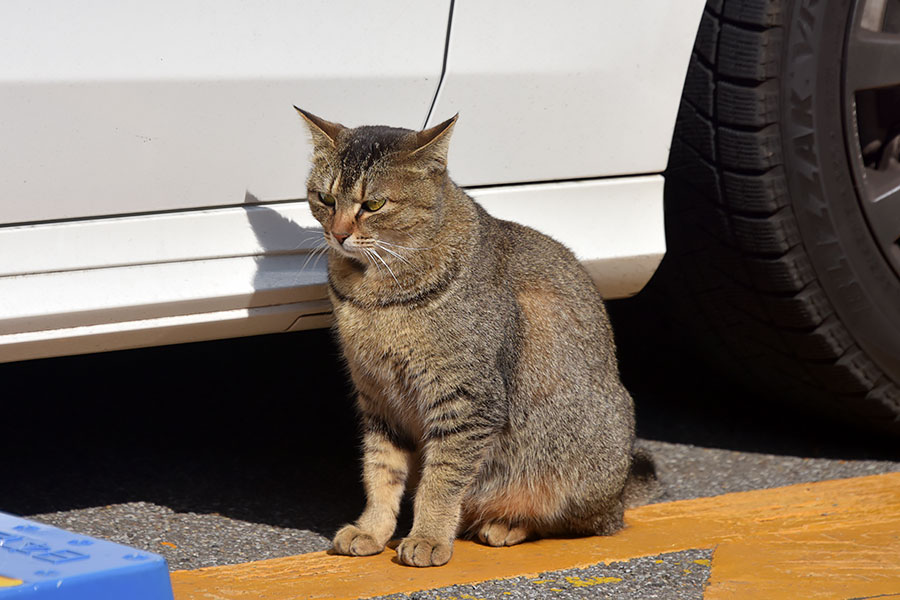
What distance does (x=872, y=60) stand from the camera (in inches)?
109

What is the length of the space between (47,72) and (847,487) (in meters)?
2.44

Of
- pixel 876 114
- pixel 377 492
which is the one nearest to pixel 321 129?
pixel 377 492

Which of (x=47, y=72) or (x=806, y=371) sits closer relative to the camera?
(x=47, y=72)

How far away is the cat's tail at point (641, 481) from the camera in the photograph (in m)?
2.98

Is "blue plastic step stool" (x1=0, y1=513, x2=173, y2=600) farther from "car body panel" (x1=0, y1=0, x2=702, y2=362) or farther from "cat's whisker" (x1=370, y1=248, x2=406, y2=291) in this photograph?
"cat's whisker" (x1=370, y1=248, x2=406, y2=291)

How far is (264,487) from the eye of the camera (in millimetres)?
3037

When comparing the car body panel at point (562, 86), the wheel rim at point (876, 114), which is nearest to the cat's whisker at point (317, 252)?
the car body panel at point (562, 86)

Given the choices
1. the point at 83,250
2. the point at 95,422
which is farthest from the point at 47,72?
the point at 95,422

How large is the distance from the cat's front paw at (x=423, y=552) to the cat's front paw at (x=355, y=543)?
3.1 inches

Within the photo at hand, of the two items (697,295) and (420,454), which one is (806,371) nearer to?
(697,295)

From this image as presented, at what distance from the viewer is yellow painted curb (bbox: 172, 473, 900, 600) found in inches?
91.0

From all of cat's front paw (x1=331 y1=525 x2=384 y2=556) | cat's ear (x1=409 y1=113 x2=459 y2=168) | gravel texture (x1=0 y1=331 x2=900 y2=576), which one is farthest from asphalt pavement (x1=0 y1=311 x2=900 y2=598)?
cat's ear (x1=409 y1=113 x2=459 y2=168)

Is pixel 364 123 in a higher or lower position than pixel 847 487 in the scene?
higher

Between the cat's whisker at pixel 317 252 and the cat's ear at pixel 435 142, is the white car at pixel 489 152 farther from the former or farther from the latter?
the cat's ear at pixel 435 142
